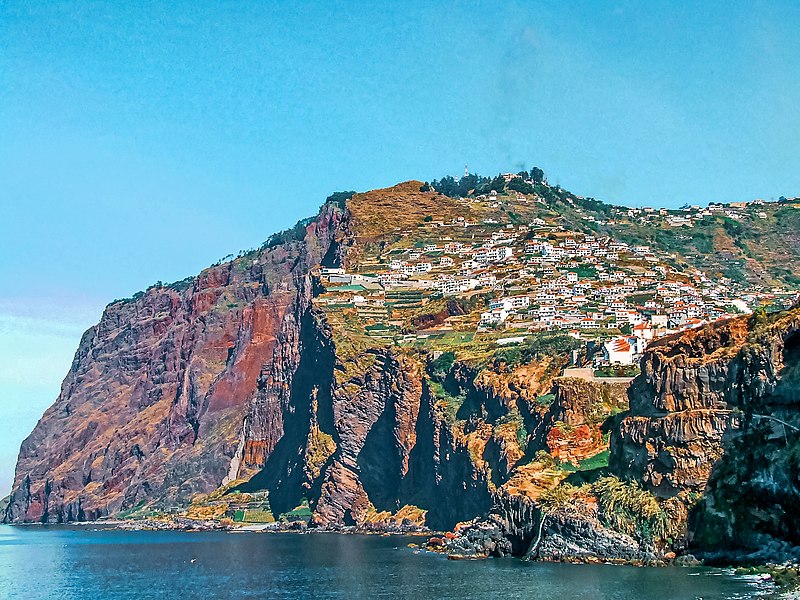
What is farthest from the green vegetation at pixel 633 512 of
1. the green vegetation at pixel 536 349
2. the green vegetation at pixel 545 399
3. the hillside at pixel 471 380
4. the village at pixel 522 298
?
the green vegetation at pixel 536 349

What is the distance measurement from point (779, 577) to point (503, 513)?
106 ft

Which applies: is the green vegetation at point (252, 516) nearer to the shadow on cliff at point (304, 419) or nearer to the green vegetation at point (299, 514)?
→ the shadow on cliff at point (304, 419)

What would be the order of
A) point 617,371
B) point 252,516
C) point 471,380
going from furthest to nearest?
1. point 252,516
2. point 471,380
3. point 617,371

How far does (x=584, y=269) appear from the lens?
186 metres

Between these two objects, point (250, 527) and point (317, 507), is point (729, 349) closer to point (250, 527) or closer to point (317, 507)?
point (317, 507)

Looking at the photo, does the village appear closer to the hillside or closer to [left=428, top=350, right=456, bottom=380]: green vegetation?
the hillside

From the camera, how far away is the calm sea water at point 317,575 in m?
76.9

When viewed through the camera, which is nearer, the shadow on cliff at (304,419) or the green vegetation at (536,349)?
the green vegetation at (536,349)

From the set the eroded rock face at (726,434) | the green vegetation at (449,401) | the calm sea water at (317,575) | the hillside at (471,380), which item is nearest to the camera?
the calm sea water at (317,575)

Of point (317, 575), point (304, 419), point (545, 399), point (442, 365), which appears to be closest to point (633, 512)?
point (317, 575)

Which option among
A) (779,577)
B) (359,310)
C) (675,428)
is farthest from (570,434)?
(359,310)

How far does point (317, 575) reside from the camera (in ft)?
325

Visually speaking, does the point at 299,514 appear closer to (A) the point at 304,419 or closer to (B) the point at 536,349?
(A) the point at 304,419

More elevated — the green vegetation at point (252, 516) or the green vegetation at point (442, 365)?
the green vegetation at point (442, 365)
